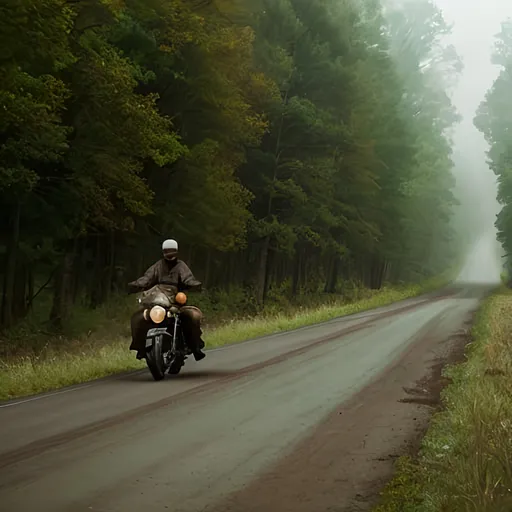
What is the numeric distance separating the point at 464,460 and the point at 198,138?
70.1 feet

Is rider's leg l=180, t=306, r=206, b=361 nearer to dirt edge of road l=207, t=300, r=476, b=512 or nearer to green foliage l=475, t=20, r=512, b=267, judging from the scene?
dirt edge of road l=207, t=300, r=476, b=512

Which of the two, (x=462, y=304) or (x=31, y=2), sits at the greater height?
(x=31, y=2)

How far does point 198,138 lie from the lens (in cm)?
2747

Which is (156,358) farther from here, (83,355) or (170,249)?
(83,355)

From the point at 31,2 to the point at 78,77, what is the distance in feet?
17.1

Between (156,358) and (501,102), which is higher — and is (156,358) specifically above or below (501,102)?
below

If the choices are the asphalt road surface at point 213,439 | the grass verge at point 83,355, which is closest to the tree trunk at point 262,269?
the grass verge at point 83,355

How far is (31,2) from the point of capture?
557 inches

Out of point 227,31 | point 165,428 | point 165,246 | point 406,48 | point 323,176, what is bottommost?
point 165,428

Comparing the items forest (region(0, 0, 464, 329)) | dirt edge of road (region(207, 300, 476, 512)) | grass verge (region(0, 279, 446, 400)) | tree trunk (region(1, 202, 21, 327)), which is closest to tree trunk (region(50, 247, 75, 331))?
forest (region(0, 0, 464, 329))

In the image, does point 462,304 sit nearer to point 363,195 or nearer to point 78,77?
point 363,195

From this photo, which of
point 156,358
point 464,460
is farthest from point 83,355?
point 464,460

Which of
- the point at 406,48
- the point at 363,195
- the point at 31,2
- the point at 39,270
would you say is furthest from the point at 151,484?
the point at 406,48

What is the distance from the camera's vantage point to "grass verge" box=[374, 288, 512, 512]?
19.2 feet
